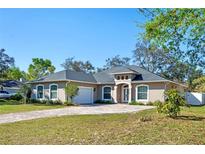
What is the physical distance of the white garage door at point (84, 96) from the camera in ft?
83.3

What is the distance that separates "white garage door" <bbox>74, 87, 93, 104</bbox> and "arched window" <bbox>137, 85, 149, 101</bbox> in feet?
15.0

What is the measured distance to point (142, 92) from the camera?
81.0 feet

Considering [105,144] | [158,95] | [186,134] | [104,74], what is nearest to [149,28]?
[186,134]

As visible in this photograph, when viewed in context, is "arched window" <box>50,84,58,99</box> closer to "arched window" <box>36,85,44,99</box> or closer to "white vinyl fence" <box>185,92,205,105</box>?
"arched window" <box>36,85,44,99</box>

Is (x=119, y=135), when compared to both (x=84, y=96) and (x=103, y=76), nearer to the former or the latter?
(x=84, y=96)

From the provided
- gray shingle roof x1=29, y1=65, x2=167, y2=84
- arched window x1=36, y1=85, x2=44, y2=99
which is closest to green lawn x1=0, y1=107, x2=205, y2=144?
gray shingle roof x1=29, y1=65, x2=167, y2=84

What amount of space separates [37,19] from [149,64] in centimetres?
2342

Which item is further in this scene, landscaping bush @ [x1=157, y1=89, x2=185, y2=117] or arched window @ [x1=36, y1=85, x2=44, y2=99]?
arched window @ [x1=36, y1=85, x2=44, y2=99]

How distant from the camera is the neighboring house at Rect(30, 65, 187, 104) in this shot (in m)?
24.2

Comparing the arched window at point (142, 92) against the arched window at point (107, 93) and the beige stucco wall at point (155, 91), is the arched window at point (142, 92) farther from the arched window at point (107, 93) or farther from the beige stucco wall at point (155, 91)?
the arched window at point (107, 93)

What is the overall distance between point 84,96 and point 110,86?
102 inches

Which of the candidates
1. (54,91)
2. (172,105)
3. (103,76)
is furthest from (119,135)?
(103,76)
